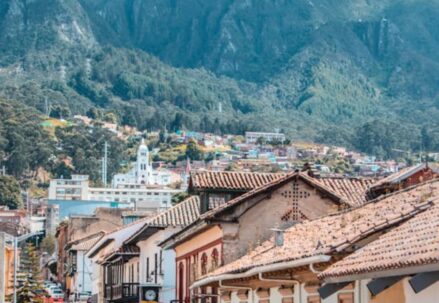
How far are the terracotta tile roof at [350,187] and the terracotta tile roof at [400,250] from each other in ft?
61.8

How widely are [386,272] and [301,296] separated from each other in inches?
313

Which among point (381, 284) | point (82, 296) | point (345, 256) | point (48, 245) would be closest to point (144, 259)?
point (345, 256)

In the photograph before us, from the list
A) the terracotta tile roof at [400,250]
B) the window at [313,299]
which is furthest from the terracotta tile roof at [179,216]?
the terracotta tile roof at [400,250]

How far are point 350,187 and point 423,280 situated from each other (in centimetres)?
2576

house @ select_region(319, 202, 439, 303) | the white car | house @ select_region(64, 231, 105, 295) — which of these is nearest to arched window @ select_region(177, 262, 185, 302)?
house @ select_region(319, 202, 439, 303)

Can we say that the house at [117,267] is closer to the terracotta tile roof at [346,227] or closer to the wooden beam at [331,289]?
the terracotta tile roof at [346,227]

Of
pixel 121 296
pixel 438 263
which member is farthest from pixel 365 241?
pixel 121 296

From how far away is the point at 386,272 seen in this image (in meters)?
21.2

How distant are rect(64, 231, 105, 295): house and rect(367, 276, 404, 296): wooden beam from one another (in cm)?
7349

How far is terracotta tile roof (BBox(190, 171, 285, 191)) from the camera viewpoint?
152 feet

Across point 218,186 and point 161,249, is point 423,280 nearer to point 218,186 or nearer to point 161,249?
point 218,186

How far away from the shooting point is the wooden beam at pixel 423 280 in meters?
19.7

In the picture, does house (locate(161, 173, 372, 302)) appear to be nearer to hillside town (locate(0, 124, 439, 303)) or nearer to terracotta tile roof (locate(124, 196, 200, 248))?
hillside town (locate(0, 124, 439, 303))

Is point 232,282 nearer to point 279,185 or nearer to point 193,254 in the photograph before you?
point 279,185
